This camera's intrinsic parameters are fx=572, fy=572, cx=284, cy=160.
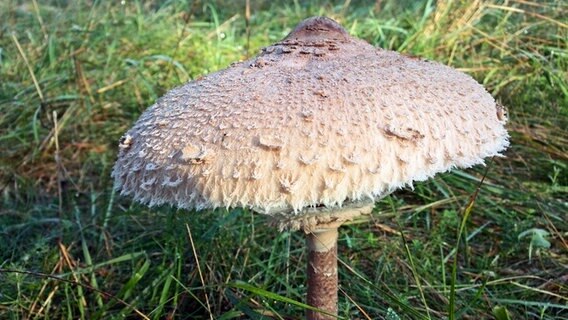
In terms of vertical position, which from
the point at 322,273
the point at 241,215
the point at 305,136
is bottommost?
the point at 241,215

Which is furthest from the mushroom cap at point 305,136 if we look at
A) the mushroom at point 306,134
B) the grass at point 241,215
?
the grass at point 241,215

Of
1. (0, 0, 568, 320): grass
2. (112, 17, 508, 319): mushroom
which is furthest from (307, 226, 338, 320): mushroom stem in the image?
(112, 17, 508, 319): mushroom

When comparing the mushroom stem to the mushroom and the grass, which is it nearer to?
the grass

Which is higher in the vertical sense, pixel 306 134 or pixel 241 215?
pixel 306 134

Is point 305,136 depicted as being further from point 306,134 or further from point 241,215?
point 241,215

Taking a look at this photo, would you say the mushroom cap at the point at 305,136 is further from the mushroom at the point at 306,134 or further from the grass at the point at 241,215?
the grass at the point at 241,215

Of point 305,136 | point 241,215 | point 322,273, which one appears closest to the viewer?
point 305,136

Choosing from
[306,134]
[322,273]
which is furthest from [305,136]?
[322,273]

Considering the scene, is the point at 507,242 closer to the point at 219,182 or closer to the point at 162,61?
the point at 219,182
